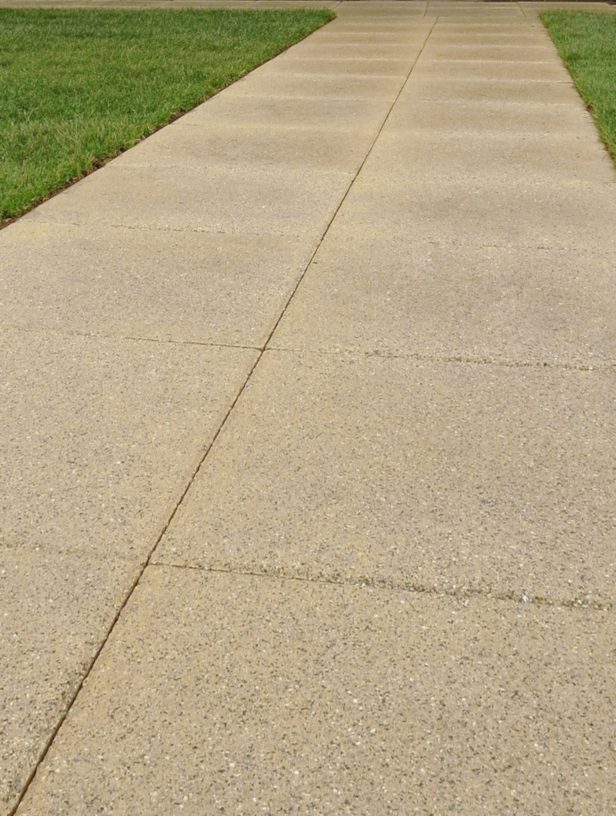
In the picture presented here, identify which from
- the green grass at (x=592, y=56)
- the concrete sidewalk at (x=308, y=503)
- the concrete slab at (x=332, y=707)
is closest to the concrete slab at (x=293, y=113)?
the green grass at (x=592, y=56)

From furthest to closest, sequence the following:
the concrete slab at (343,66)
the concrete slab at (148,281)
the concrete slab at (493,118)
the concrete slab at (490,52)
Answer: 1. the concrete slab at (490,52)
2. the concrete slab at (343,66)
3. the concrete slab at (493,118)
4. the concrete slab at (148,281)

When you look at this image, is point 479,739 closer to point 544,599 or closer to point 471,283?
point 544,599

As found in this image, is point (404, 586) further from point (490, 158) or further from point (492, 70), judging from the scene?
point (492, 70)

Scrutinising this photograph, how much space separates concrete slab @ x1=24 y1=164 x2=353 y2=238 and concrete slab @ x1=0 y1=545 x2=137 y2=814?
12.4 ft

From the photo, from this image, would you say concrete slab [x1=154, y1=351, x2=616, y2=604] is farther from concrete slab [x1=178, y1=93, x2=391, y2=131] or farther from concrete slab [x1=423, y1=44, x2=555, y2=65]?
concrete slab [x1=423, y1=44, x2=555, y2=65]

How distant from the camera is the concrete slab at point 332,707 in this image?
247 cm

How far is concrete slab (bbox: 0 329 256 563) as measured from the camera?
351cm

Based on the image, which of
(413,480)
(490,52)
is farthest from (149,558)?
(490,52)

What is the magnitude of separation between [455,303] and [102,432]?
2298mm

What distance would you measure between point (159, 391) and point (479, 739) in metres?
2.40

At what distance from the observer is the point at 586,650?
2928 mm

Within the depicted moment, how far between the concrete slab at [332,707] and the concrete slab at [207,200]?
3955 millimetres

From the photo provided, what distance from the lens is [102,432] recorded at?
4.11m

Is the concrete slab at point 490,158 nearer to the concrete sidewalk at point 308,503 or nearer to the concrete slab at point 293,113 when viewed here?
the concrete sidewalk at point 308,503
